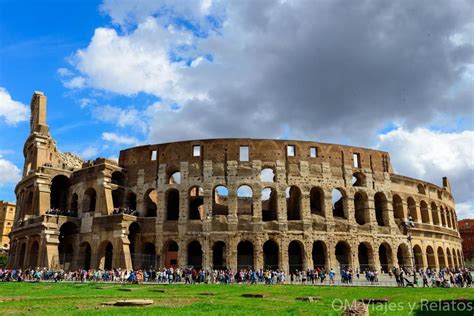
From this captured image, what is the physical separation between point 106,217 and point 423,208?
3149 cm

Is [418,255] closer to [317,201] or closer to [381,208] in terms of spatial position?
[381,208]

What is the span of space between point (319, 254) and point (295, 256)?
2.23 meters

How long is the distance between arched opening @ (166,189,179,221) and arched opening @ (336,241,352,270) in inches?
585

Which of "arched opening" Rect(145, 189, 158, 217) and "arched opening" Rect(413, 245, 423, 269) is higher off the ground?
"arched opening" Rect(145, 189, 158, 217)

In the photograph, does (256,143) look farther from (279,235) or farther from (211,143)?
(279,235)

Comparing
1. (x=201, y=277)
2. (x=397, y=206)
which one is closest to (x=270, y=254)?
(x=201, y=277)

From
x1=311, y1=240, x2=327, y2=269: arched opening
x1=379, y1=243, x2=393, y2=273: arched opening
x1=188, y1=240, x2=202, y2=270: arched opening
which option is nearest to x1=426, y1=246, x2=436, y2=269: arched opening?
x1=379, y1=243, x2=393, y2=273: arched opening

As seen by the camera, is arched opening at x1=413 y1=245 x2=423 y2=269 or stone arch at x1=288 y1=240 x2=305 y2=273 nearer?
stone arch at x1=288 y1=240 x2=305 y2=273

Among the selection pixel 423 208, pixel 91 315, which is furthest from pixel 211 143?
pixel 91 315

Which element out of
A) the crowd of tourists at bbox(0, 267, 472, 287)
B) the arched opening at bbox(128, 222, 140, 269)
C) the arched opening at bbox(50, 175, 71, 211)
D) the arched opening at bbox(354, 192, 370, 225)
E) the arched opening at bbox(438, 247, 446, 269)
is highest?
the arched opening at bbox(50, 175, 71, 211)

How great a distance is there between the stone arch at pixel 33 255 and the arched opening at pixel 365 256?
2845cm

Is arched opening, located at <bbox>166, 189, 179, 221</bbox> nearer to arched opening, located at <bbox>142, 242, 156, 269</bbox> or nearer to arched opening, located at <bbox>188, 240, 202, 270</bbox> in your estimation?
arched opening, located at <bbox>188, 240, 202, 270</bbox>

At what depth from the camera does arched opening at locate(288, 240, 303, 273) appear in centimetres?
3495

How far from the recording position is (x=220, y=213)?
123 ft
